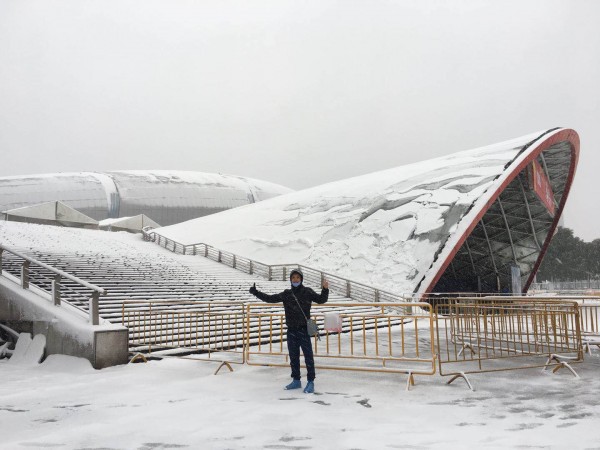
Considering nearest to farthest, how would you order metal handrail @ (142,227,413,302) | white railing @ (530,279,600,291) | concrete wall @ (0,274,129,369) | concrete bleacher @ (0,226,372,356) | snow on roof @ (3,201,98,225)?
concrete wall @ (0,274,129,369), concrete bleacher @ (0,226,372,356), metal handrail @ (142,227,413,302), white railing @ (530,279,600,291), snow on roof @ (3,201,98,225)

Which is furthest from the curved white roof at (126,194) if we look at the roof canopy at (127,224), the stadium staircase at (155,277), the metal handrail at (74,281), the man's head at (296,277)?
the man's head at (296,277)

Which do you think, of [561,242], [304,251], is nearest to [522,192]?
[304,251]

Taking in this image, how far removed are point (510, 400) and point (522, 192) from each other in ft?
89.8

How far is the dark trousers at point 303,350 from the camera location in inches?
254

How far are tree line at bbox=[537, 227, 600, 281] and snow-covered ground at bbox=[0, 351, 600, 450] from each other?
74201mm

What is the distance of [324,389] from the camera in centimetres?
665

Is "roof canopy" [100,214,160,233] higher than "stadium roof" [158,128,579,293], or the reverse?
"roof canopy" [100,214,160,233]

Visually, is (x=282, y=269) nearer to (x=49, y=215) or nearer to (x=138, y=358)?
(x=138, y=358)

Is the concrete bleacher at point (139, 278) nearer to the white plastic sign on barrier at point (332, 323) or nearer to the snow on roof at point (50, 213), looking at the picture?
the white plastic sign on barrier at point (332, 323)

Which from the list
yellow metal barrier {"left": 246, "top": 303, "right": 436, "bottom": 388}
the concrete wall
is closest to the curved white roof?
yellow metal barrier {"left": 246, "top": 303, "right": 436, "bottom": 388}

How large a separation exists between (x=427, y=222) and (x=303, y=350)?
18.4 m

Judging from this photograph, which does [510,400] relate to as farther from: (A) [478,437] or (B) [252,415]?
(B) [252,415]

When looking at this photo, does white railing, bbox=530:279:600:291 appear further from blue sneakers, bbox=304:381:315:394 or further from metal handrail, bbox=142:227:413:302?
blue sneakers, bbox=304:381:315:394

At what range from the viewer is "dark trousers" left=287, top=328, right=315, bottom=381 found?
6.45 meters
